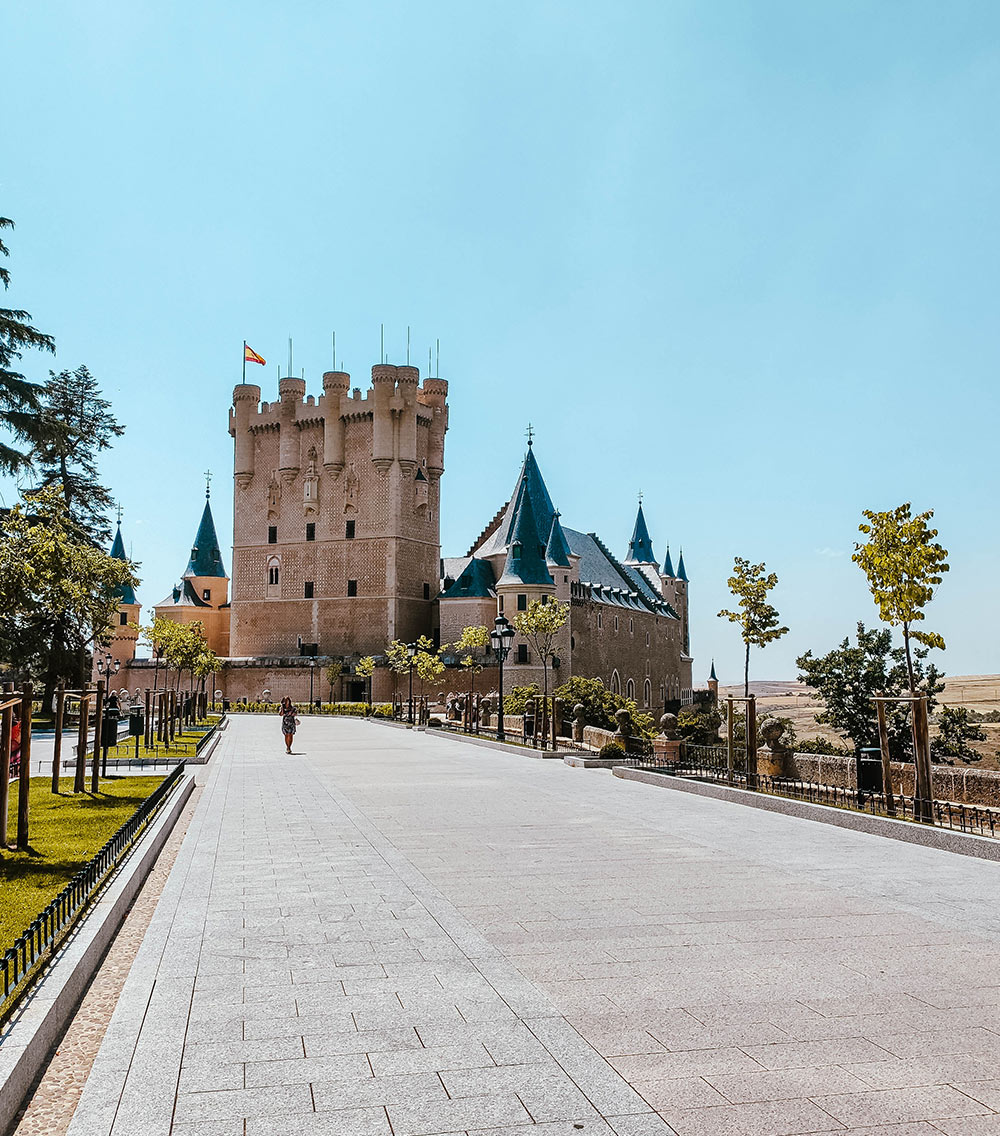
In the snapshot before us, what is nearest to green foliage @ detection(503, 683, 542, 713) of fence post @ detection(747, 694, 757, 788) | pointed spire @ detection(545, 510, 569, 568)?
pointed spire @ detection(545, 510, 569, 568)

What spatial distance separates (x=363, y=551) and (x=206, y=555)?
18532mm

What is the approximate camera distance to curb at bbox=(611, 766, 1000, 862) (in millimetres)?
9426

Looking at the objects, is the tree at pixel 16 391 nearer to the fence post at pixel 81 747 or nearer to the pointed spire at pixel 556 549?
the fence post at pixel 81 747

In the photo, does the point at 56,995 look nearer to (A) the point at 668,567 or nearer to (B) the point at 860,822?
(B) the point at 860,822

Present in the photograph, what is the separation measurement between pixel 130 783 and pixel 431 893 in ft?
33.6

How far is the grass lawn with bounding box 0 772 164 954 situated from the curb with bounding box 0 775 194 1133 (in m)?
0.43

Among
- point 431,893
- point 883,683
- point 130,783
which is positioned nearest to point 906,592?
point 431,893

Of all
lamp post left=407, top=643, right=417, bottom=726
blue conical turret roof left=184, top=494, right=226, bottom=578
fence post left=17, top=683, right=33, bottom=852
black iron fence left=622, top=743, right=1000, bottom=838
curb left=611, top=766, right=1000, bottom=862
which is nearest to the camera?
fence post left=17, top=683, right=33, bottom=852

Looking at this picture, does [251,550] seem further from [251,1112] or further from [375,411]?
[251,1112]

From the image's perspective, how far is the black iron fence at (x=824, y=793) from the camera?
34.9 ft

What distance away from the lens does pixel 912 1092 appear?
3852mm

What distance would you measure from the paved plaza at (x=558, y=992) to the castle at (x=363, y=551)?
5474 cm

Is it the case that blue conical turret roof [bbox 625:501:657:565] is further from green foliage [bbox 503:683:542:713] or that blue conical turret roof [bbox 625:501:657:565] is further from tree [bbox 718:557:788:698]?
tree [bbox 718:557:788:698]

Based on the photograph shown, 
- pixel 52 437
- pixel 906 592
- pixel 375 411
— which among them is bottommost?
pixel 906 592
